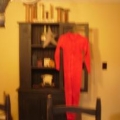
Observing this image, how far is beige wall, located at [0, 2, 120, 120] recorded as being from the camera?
12.3ft

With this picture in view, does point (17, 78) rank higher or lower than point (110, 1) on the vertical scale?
lower

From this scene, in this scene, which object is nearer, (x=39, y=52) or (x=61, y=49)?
(x=61, y=49)

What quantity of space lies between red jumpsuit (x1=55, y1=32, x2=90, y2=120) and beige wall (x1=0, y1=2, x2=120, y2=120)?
17.3 inches

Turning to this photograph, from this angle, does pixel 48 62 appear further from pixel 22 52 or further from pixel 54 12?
pixel 54 12

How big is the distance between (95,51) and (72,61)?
63 centimetres

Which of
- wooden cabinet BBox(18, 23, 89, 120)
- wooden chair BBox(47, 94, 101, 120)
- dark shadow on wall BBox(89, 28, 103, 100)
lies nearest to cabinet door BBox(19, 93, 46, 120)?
wooden cabinet BBox(18, 23, 89, 120)

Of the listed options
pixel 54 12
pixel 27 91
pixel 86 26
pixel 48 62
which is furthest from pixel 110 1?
pixel 27 91

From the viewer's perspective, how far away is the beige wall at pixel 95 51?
3756 millimetres

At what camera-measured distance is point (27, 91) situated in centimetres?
348

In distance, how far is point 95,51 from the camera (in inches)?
151

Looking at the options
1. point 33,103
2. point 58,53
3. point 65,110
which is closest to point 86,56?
point 58,53

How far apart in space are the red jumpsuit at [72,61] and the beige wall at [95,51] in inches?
17.3

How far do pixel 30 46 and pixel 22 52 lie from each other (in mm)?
161

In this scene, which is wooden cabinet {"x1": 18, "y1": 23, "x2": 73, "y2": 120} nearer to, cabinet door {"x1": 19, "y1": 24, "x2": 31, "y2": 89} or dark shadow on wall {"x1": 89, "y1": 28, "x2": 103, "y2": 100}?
cabinet door {"x1": 19, "y1": 24, "x2": 31, "y2": 89}
